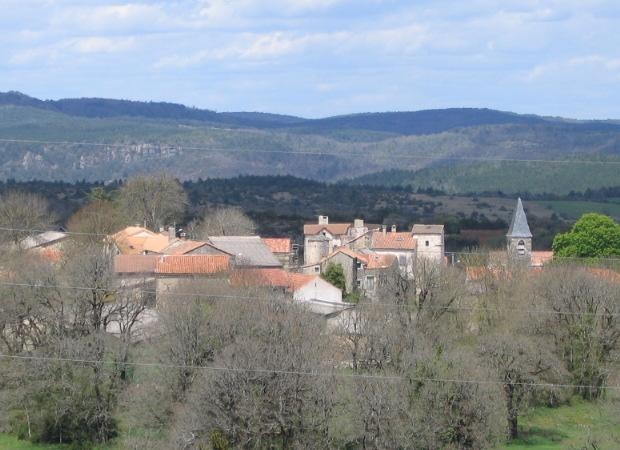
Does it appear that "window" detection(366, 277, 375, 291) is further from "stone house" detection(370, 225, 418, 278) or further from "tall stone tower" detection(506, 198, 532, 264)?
"tall stone tower" detection(506, 198, 532, 264)

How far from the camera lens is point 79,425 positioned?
4538 cm

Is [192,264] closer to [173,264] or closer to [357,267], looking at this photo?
[173,264]

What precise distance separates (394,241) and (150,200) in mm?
22565

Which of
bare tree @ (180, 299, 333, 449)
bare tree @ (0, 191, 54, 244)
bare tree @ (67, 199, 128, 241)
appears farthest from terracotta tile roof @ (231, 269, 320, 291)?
bare tree @ (180, 299, 333, 449)

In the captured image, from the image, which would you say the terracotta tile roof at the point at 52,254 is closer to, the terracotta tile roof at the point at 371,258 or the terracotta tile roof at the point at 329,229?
the terracotta tile roof at the point at 371,258

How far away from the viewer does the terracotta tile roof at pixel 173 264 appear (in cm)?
6681

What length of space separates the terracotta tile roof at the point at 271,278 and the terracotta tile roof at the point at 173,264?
1688 millimetres

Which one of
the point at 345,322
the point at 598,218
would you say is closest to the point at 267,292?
the point at 345,322

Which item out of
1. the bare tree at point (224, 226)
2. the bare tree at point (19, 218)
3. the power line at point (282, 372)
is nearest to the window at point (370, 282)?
the bare tree at point (224, 226)

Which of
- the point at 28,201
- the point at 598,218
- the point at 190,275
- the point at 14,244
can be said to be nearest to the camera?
the point at 190,275

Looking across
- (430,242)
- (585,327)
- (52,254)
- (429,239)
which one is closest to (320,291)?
(52,254)

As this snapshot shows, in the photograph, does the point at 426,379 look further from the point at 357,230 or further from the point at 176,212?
the point at 176,212

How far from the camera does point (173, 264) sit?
224 ft

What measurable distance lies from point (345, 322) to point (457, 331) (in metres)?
4.44
